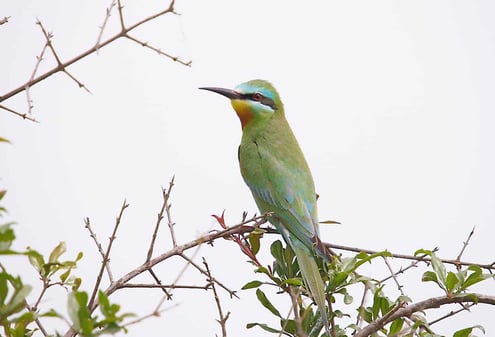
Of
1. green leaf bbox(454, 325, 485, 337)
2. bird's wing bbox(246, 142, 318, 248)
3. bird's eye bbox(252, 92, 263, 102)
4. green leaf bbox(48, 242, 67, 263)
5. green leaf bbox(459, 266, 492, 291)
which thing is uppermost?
bird's eye bbox(252, 92, 263, 102)

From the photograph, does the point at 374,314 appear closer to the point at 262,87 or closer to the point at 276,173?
the point at 276,173

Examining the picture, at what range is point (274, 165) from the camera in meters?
4.14

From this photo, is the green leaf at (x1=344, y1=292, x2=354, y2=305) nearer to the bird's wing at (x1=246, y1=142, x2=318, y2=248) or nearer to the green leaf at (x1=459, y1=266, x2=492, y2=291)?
the green leaf at (x1=459, y1=266, x2=492, y2=291)

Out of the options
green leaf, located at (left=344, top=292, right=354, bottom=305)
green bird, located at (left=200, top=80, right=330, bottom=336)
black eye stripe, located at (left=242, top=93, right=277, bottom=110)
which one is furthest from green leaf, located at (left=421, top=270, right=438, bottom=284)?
black eye stripe, located at (left=242, top=93, right=277, bottom=110)

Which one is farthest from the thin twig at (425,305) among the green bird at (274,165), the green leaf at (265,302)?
the green bird at (274,165)

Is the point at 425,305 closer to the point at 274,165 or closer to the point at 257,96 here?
the point at 274,165

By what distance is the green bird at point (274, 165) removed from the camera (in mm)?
3779

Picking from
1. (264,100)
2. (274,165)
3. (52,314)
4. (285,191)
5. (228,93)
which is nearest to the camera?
(52,314)

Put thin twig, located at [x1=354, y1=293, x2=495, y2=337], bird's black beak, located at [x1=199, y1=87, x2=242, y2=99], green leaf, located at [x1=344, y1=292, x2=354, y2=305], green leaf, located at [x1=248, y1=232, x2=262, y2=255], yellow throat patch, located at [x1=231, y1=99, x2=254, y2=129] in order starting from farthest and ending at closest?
yellow throat patch, located at [x1=231, y1=99, x2=254, y2=129]
bird's black beak, located at [x1=199, y1=87, x2=242, y2=99]
green leaf, located at [x1=248, y1=232, x2=262, y2=255]
green leaf, located at [x1=344, y1=292, x2=354, y2=305]
thin twig, located at [x1=354, y1=293, x2=495, y2=337]

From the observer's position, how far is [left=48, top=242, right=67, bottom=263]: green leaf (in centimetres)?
219

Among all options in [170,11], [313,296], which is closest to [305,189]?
[313,296]

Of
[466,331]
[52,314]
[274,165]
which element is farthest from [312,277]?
[52,314]

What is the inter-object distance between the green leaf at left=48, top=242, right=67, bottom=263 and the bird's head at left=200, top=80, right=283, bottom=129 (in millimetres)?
2382

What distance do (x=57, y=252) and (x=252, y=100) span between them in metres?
2.51
